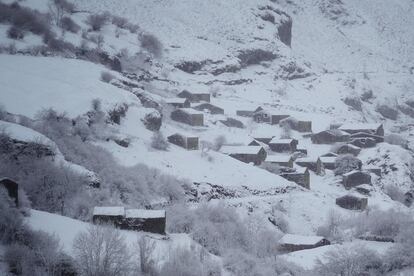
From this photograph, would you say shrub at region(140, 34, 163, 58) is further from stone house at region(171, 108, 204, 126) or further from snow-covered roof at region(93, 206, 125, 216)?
snow-covered roof at region(93, 206, 125, 216)

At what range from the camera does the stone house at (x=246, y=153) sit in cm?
5512

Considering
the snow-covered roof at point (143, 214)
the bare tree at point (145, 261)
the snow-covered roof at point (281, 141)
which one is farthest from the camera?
the snow-covered roof at point (281, 141)

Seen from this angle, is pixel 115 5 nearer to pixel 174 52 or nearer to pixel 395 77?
pixel 174 52

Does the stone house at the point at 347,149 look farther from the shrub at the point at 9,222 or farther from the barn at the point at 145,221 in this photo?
the shrub at the point at 9,222

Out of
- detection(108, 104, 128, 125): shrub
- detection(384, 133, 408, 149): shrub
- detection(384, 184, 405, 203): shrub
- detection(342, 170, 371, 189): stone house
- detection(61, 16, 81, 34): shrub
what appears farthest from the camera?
detection(61, 16, 81, 34): shrub

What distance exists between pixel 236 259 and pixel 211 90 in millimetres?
64898

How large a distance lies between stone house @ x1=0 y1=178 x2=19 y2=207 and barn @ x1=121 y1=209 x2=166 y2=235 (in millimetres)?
5436

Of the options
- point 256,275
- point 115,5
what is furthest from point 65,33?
point 256,275

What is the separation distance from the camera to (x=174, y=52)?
94.1m

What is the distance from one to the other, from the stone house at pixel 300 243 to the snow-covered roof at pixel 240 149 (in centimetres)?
2525

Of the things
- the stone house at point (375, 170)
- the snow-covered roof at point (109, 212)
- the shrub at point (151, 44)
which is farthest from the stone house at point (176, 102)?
the snow-covered roof at point (109, 212)

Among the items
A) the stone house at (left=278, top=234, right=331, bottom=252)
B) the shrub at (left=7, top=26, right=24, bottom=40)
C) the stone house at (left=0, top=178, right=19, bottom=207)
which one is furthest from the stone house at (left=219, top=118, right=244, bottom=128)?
the stone house at (left=0, top=178, right=19, bottom=207)

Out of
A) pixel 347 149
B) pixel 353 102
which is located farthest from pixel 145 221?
pixel 353 102

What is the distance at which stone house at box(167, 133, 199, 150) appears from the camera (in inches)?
1991
